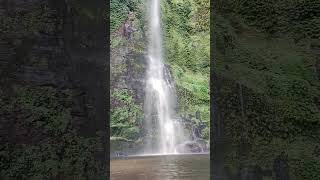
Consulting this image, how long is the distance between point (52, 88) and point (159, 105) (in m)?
18.6

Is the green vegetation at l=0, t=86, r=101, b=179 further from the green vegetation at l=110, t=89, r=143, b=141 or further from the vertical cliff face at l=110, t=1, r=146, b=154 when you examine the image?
the green vegetation at l=110, t=89, r=143, b=141

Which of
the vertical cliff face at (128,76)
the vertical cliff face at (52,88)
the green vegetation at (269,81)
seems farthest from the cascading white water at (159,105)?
the green vegetation at (269,81)

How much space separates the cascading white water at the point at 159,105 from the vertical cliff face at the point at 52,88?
17.6 meters

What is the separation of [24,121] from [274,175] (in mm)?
1049

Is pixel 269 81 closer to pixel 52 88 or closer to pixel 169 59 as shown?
pixel 52 88

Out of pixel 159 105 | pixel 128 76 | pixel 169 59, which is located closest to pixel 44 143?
pixel 159 105

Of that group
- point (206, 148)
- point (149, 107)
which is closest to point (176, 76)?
point (149, 107)

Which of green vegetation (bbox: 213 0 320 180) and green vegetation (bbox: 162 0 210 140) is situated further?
green vegetation (bbox: 162 0 210 140)

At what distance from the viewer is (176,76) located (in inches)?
848

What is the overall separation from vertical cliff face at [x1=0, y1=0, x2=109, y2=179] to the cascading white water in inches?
693

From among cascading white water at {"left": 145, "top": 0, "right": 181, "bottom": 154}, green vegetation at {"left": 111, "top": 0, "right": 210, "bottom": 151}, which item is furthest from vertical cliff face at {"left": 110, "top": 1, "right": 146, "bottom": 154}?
cascading white water at {"left": 145, "top": 0, "right": 181, "bottom": 154}

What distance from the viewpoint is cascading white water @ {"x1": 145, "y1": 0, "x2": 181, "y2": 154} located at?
64.7 ft

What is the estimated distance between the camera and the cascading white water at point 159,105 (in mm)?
19734

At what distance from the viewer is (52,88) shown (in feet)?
5.98
